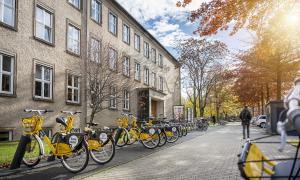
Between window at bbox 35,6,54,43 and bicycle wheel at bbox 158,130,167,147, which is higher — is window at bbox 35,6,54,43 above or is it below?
above

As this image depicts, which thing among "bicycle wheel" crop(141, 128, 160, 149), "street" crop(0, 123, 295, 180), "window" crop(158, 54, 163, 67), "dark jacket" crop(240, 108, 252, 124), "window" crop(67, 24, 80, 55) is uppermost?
"window" crop(158, 54, 163, 67)

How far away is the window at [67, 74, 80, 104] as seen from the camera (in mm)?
21469

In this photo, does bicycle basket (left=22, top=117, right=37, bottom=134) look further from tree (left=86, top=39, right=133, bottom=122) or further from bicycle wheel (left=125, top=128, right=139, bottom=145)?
tree (left=86, top=39, right=133, bottom=122)

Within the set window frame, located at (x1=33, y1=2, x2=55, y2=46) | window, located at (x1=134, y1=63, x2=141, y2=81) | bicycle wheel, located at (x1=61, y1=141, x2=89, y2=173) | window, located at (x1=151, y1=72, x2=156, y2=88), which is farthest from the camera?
window, located at (x1=151, y1=72, x2=156, y2=88)

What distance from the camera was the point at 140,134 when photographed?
1473 cm

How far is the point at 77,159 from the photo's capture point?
8.96 meters

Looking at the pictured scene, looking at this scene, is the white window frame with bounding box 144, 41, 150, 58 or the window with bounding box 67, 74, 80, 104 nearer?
the window with bounding box 67, 74, 80, 104

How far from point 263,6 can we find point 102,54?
10314 mm

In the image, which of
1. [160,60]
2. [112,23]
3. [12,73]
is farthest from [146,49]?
[12,73]

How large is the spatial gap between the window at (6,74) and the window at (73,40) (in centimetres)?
522

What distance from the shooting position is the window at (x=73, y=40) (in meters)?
21.6

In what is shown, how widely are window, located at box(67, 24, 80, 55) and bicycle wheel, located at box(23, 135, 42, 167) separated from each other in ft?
41.0

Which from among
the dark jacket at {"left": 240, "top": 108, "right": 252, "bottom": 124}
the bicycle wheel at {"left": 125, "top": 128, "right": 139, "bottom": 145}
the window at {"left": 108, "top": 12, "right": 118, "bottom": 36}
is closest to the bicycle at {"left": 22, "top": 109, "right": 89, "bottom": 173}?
the bicycle wheel at {"left": 125, "top": 128, "right": 139, "bottom": 145}

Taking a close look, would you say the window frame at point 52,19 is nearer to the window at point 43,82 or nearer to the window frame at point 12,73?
the window at point 43,82
